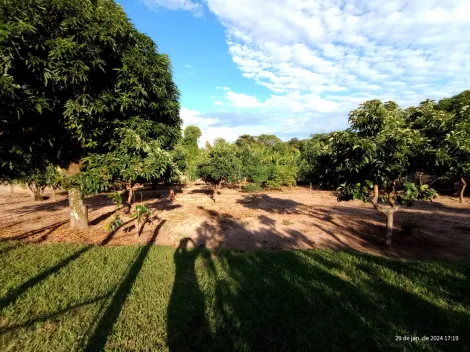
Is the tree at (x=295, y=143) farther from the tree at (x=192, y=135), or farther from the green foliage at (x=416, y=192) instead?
the green foliage at (x=416, y=192)

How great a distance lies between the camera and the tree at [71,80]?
6250mm

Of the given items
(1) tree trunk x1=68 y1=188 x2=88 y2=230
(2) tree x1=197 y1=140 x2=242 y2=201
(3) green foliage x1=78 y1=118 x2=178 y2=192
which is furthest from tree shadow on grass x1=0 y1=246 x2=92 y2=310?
(2) tree x1=197 y1=140 x2=242 y2=201

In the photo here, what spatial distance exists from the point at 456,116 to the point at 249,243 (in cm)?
1011

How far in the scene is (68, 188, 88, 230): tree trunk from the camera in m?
11.9

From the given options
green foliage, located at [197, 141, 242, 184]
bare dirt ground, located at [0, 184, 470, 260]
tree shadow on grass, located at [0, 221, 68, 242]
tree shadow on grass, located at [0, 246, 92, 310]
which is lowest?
bare dirt ground, located at [0, 184, 470, 260]

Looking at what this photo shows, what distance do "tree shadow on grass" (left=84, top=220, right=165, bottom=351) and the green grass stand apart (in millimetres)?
21

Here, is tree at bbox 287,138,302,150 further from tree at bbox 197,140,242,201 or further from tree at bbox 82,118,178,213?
tree at bbox 82,118,178,213

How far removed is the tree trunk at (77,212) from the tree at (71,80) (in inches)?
2.2

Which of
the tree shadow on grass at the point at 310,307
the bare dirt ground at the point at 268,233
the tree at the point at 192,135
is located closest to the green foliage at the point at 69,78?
the bare dirt ground at the point at 268,233

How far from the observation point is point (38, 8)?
657 centimetres

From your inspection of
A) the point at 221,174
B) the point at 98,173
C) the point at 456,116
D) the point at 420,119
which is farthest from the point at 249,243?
the point at 221,174

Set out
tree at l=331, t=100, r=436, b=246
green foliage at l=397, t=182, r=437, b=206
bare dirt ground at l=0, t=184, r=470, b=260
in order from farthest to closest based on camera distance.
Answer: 1. bare dirt ground at l=0, t=184, r=470, b=260
2. green foliage at l=397, t=182, r=437, b=206
3. tree at l=331, t=100, r=436, b=246

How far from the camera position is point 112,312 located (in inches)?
185

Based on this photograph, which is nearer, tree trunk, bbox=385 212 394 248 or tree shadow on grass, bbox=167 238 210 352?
tree shadow on grass, bbox=167 238 210 352
